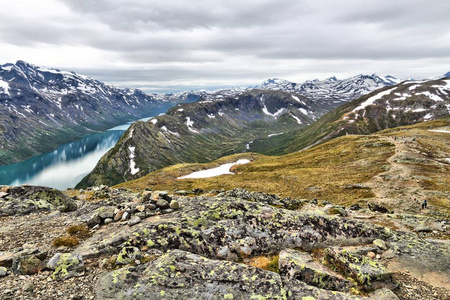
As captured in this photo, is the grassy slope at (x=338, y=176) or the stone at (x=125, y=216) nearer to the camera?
the stone at (x=125, y=216)

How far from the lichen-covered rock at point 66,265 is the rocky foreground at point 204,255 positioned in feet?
0.17

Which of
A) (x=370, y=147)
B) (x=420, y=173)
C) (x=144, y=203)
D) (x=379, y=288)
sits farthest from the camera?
(x=370, y=147)

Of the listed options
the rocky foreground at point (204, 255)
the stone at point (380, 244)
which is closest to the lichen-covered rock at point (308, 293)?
the rocky foreground at point (204, 255)

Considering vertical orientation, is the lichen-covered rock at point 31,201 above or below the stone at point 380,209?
above

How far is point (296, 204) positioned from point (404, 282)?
19255 millimetres

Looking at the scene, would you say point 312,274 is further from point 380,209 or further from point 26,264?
point 380,209

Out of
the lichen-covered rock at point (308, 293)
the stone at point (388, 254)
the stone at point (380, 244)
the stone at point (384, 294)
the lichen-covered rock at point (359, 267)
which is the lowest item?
the stone at point (388, 254)

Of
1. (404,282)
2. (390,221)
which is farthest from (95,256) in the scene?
(390,221)

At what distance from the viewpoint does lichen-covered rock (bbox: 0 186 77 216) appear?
21875 mm

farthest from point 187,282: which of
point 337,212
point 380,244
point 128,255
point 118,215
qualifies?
point 337,212

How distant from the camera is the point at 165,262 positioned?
523 inches

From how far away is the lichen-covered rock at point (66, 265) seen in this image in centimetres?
1242

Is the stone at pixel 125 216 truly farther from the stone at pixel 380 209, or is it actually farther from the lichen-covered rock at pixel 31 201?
the stone at pixel 380 209

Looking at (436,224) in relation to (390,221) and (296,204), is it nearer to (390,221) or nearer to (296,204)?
(390,221)
